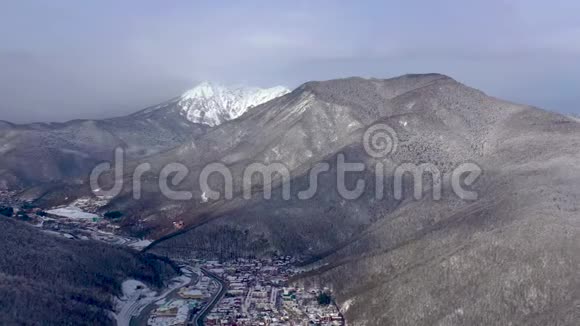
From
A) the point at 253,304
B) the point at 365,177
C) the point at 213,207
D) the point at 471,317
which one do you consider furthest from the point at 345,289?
the point at 213,207

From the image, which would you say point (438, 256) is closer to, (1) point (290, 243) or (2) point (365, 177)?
(1) point (290, 243)

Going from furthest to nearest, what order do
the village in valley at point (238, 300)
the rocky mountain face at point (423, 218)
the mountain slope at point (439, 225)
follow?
the village in valley at point (238, 300), the rocky mountain face at point (423, 218), the mountain slope at point (439, 225)

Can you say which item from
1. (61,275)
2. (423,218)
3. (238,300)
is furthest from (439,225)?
(61,275)

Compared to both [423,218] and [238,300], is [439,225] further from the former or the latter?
[238,300]

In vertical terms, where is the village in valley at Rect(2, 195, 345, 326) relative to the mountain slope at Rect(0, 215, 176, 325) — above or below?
below

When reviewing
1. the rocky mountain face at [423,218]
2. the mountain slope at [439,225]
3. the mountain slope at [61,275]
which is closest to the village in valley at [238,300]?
the rocky mountain face at [423,218]

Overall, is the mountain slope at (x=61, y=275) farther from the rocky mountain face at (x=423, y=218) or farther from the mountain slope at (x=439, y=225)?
the rocky mountain face at (x=423, y=218)

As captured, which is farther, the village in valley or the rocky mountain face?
the village in valley

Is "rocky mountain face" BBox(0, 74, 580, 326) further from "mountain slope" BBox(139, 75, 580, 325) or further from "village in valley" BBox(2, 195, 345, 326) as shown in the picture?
"village in valley" BBox(2, 195, 345, 326)

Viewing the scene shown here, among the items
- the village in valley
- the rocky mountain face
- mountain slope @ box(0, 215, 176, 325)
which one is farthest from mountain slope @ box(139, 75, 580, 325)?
mountain slope @ box(0, 215, 176, 325)
